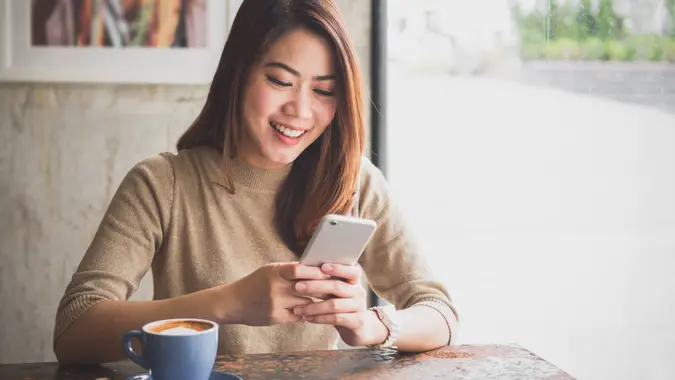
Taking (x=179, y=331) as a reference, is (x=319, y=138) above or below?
above

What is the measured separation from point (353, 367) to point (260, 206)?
503 mm

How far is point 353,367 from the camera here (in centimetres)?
114

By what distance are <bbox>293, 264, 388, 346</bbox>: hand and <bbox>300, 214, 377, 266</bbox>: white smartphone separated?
3 centimetres

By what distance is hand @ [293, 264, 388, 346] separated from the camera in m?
1.18

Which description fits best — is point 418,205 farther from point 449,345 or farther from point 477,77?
point 449,345

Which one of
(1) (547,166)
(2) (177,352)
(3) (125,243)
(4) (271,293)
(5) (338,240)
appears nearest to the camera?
(2) (177,352)

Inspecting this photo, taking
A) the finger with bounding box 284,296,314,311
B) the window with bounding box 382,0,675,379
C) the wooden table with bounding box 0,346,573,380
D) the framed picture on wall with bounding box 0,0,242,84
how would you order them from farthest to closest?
the framed picture on wall with bounding box 0,0,242,84
the window with bounding box 382,0,675,379
the finger with bounding box 284,296,314,311
the wooden table with bounding box 0,346,573,380

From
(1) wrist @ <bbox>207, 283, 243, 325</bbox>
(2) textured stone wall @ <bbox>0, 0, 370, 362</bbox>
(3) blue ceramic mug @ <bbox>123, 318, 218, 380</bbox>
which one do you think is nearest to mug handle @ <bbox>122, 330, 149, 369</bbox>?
(3) blue ceramic mug @ <bbox>123, 318, 218, 380</bbox>

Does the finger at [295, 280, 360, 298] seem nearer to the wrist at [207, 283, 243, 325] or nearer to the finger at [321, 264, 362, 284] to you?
the finger at [321, 264, 362, 284]

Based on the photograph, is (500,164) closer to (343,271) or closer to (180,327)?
(343,271)

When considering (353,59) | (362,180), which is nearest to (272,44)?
(353,59)

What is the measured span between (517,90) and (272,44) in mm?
1029

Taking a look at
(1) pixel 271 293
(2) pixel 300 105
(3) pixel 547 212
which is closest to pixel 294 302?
(1) pixel 271 293

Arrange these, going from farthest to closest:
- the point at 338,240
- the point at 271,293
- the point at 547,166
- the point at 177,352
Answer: the point at 547,166 → the point at 271,293 → the point at 338,240 → the point at 177,352
